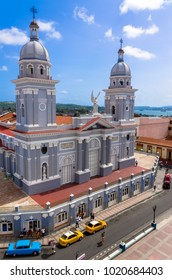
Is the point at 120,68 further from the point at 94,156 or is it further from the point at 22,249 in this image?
the point at 22,249

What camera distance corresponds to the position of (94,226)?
78.3ft

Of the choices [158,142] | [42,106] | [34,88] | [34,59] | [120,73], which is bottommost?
[158,142]

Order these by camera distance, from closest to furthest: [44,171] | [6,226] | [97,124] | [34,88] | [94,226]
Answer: [6,226] < [94,226] < [34,88] < [44,171] < [97,124]

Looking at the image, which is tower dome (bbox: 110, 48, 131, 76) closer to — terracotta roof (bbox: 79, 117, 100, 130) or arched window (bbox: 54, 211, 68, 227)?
terracotta roof (bbox: 79, 117, 100, 130)

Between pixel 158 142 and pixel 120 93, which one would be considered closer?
pixel 120 93

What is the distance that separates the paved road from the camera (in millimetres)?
20516

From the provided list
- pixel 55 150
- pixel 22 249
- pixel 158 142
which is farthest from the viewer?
pixel 158 142

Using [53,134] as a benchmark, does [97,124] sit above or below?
above

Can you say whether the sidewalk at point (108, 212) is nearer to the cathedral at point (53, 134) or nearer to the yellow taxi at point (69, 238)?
the yellow taxi at point (69, 238)

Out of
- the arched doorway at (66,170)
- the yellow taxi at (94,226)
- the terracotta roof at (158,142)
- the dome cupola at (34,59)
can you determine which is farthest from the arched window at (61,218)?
the terracotta roof at (158,142)

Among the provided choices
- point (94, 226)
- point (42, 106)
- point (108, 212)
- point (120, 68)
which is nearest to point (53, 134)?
point (42, 106)

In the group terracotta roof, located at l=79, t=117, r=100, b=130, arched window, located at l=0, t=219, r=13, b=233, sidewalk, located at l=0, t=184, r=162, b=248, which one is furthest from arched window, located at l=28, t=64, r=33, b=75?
sidewalk, located at l=0, t=184, r=162, b=248

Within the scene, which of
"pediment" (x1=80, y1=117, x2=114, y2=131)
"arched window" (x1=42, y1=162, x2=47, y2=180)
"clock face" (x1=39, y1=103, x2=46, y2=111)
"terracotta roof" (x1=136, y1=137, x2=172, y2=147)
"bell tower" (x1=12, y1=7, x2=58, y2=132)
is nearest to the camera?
"bell tower" (x1=12, y1=7, x2=58, y2=132)

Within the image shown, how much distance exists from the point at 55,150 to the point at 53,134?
219cm
